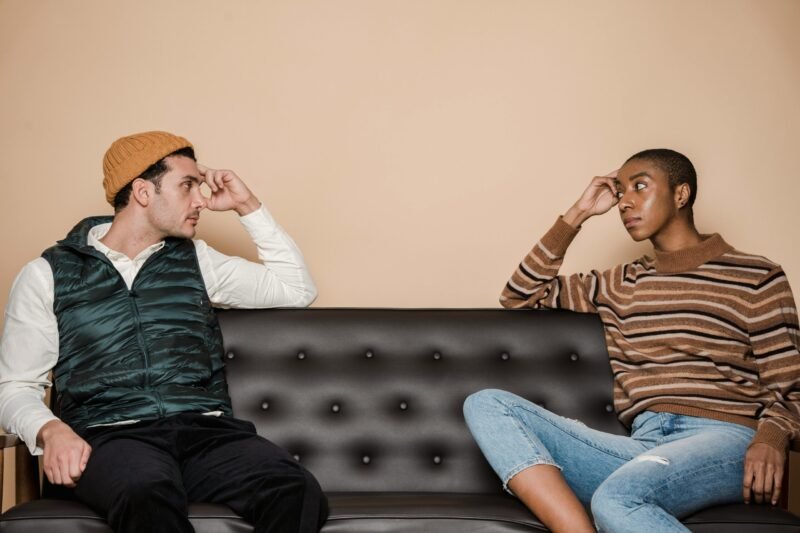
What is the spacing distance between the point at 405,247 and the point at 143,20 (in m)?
1.20

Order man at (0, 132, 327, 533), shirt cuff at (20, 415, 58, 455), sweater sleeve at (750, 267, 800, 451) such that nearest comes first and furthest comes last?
man at (0, 132, 327, 533) < shirt cuff at (20, 415, 58, 455) < sweater sleeve at (750, 267, 800, 451)

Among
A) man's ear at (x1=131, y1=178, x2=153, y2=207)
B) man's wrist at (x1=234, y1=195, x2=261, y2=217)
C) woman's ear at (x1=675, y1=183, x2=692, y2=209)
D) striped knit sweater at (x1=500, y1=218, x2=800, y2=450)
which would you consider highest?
woman's ear at (x1=675, y1=183, x2=692, y2=209)

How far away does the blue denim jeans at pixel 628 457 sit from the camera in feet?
6.01

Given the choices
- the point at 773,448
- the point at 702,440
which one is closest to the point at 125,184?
the point at 702,440

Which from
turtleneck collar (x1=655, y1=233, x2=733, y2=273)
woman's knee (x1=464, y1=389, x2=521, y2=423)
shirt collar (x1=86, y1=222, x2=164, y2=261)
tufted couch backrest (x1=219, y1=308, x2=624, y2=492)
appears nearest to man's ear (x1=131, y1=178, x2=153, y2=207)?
shirt collar (x1=86, y1=222, x2=164, y2=261)

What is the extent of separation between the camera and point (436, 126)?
118 inches

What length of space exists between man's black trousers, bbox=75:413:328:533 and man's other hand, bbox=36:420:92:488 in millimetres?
27

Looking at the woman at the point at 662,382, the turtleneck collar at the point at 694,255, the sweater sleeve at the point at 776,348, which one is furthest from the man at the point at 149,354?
the sweater sleeve at the point at 776,348

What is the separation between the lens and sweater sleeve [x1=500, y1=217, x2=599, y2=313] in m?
2.48

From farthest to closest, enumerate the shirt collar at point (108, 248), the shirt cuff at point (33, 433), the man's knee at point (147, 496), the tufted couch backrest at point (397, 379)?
the tufted couch backrest at point (397, 379) → the shirt collar at point (108, 248) → the shirt cuff at point (33, 433) → the man's knee at point (147, 496)

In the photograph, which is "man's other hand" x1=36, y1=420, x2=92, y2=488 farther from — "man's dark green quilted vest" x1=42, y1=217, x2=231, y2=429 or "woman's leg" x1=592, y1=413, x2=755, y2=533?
→ "woman's leg" x1=592, y1=413, x2=755, y2=533

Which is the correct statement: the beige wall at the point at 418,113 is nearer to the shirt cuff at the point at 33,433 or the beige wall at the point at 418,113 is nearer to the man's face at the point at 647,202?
the man's face at the point at 647,202

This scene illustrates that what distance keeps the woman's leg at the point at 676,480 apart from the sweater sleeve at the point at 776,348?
0.36ft

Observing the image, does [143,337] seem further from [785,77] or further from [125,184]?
[785,77]
